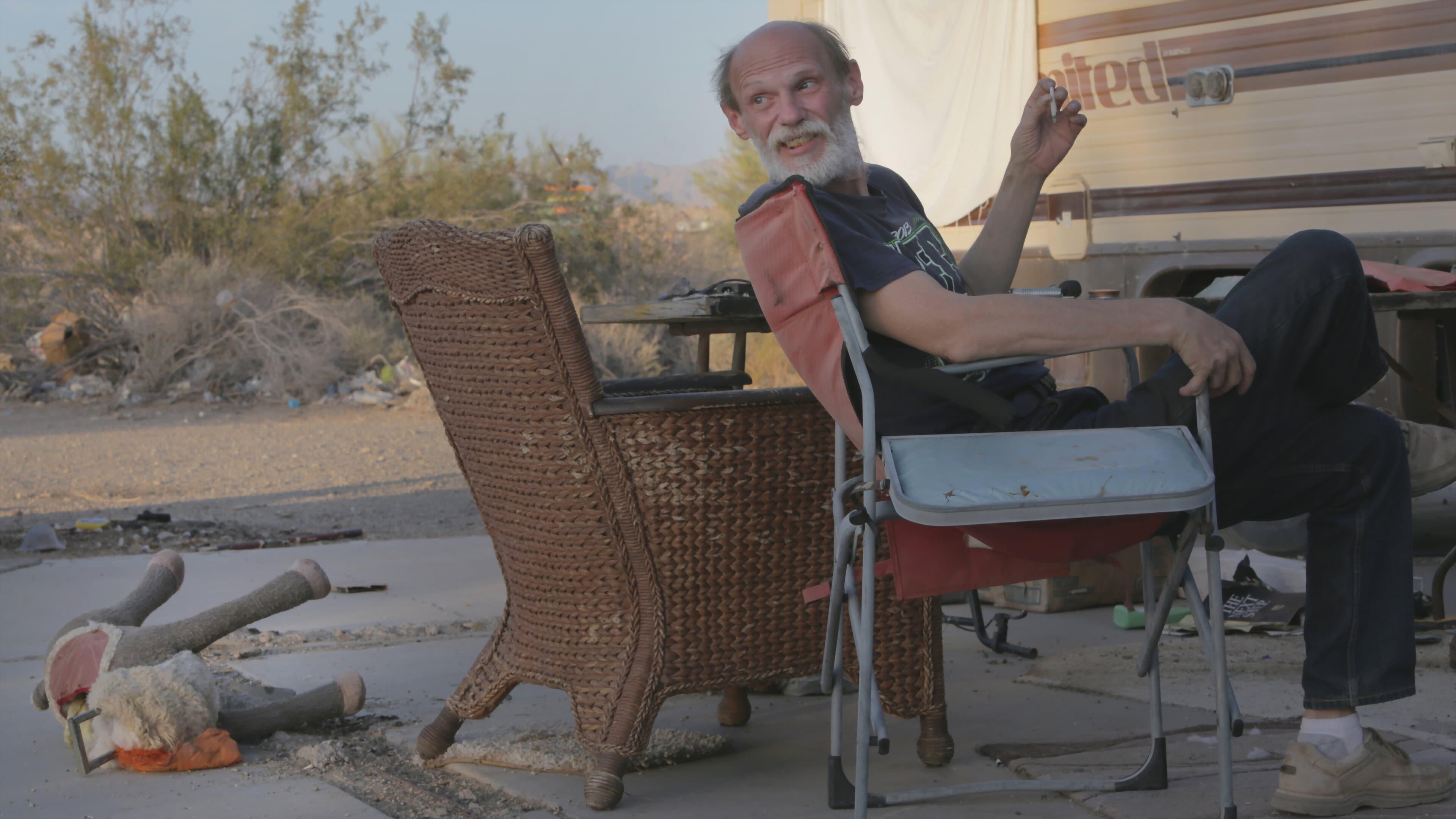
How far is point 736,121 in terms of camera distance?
225 centimetres

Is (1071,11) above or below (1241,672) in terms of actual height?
above

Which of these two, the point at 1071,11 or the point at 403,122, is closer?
the point at 1071,11

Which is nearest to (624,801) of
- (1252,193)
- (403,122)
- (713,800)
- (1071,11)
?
(713,800)

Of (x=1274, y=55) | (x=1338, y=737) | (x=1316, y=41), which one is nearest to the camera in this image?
(x=1338, y=737)

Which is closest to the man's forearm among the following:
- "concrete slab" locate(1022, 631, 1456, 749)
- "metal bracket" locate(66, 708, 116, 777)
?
"concrete slab" locate(1022, 631, 1456, 749)

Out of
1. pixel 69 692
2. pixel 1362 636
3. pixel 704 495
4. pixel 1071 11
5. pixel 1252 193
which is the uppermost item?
pixel 1071 11

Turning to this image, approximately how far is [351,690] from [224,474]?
5207mm

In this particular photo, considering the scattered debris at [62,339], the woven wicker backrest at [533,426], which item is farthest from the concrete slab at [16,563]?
the scattered debris at [62,339]

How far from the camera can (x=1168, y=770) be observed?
211 centimetres

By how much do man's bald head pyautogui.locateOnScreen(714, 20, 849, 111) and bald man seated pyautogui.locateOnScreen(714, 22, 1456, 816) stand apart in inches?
13.3

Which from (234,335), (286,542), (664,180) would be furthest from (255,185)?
(664,180)

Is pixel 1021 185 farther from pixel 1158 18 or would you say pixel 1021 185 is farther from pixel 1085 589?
pixel 1158 18

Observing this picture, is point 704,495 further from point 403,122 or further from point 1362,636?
point 403,122

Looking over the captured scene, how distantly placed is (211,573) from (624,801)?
2.44 meters
